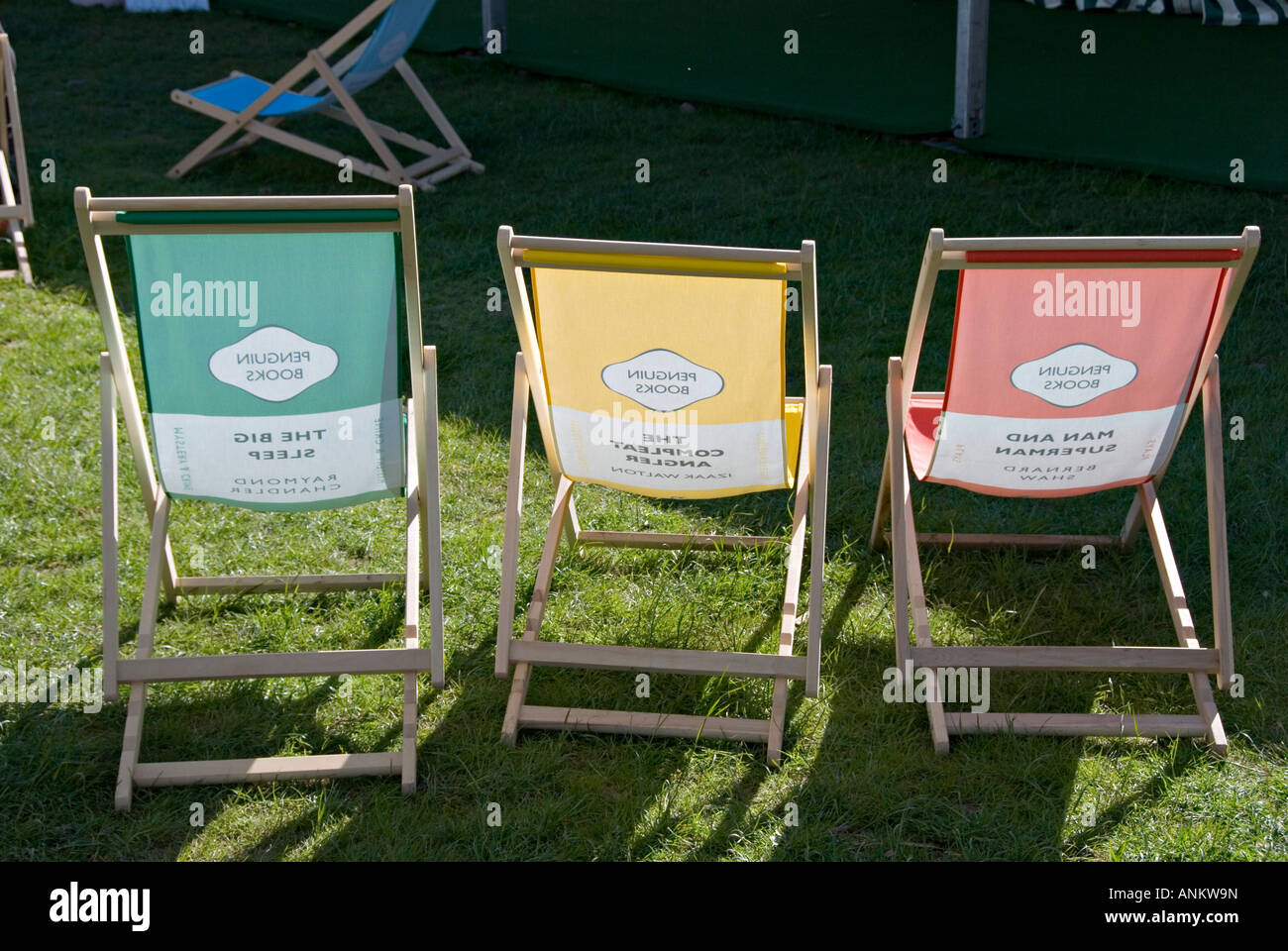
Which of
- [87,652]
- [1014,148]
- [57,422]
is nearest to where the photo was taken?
[87,652]

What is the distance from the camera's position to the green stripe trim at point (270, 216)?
8.44 ft

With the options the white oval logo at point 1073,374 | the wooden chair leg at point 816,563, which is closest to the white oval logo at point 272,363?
the wooden chair leg at point 816,563

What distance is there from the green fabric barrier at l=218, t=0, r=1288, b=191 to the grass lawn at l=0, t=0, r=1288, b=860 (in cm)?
92

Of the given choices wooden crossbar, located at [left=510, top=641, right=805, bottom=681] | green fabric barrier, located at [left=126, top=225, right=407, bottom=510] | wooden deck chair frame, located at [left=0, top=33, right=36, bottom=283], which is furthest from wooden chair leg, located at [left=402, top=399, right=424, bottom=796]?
wooden deck chair frame, located at [left=0, top=33, right=36, bottom=283]

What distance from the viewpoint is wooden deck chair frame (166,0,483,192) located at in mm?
5801

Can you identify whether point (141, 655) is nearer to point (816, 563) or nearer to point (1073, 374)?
point (816, 563)

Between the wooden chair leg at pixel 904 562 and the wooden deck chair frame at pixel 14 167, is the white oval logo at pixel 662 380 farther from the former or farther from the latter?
the wooden deck chair frame at pixel 14 167

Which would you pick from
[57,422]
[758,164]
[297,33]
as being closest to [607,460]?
[57,422]

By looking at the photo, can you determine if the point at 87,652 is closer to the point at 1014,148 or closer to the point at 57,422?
the point at 57,422

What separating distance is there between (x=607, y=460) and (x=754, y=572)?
683 mm

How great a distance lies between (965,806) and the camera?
8.55 ft

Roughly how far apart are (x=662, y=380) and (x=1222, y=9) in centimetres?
736

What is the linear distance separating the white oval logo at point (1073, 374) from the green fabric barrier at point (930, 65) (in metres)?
3.65
